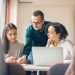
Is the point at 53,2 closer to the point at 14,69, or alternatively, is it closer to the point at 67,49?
the point at 67,49

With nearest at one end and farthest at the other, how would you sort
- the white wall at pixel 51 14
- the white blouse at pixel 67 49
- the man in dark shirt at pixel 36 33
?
1. the white blouse at pixel 67 49
2. the man in dark shirt at pixel 36 33
3. the white wall at pixel 51 14

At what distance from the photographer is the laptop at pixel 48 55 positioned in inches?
74.5

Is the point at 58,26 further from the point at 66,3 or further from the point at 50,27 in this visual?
the point at 66,3

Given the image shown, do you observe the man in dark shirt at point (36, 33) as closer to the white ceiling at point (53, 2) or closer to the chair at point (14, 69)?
the chair at point (14, 69)

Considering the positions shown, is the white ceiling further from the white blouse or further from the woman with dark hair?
the white blouse

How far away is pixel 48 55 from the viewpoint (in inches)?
74.9

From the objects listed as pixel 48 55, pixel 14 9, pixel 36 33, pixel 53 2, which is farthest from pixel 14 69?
pixel 53 2

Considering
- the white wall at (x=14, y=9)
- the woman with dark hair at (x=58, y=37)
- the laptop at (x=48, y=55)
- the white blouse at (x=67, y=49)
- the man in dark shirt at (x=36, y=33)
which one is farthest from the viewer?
the white wall at (x=14, y=9)

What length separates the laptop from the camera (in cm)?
189

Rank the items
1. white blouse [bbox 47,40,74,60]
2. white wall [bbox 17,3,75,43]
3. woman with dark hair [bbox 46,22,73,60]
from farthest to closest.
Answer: white wall [bbox 17,3,75,43] → woman with dark hair [bbox 46,22,73,60] → white blouse [bbox 47,40,74,60]

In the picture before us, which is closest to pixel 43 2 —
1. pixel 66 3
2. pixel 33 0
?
pixel 33 0

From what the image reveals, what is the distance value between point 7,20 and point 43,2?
100cm

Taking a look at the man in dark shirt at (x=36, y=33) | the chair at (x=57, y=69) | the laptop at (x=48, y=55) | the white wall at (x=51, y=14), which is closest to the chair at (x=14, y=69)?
the chair at (x=57, y=69)

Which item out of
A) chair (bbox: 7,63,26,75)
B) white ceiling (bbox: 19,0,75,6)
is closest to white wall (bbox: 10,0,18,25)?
white ceiling (bbox: 19,0,75,6)
